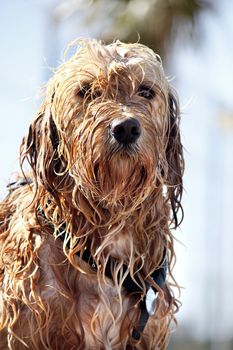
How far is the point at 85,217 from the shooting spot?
4.54 m

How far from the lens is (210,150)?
13641 millimetres

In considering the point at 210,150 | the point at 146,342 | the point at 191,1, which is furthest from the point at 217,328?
the point at 146,342

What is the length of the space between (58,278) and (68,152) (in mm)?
598

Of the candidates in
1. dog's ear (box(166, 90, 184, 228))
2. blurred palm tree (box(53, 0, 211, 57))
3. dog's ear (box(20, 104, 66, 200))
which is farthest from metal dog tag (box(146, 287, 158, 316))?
blurred palm tree (box(53, 0, 211, 57))

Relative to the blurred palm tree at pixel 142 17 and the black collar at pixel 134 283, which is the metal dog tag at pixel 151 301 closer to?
the black collar at pixel 134 283

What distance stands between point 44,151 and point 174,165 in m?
0.63

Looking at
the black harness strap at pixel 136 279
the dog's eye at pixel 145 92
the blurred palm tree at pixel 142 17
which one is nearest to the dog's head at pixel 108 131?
the dog's eye at pixel 145 92

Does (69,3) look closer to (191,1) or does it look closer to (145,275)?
(191,1)

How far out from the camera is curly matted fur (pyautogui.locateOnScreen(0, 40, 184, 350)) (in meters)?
4.45

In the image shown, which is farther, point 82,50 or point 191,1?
point 191,1

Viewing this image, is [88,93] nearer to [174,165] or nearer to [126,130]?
[126,130]

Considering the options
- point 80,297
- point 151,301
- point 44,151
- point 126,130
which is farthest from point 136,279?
point 126,130

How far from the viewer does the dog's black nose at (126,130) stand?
4.16 metres

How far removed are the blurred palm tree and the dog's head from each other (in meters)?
7.60
